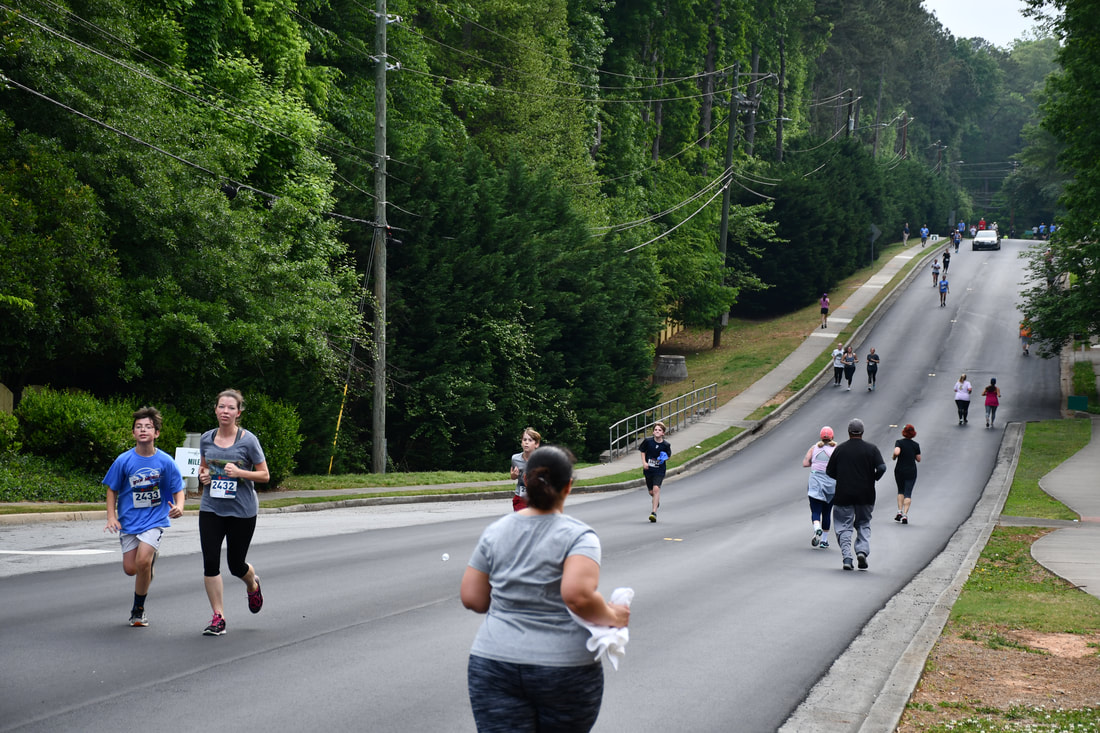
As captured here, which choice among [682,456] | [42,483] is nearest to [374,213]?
[682,456]

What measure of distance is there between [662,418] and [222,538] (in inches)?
1374

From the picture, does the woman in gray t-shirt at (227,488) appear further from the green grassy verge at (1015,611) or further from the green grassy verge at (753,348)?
the green grassy verge at (753,348)

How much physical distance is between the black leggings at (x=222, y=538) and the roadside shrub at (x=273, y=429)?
1511 centimetres

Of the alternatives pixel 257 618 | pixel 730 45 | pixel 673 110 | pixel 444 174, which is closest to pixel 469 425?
pixel 444 174

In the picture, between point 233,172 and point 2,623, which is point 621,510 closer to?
point 233,172

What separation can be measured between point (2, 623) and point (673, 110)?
216 feet

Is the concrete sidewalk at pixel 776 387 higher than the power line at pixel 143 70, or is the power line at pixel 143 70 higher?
the power line at pixel 143 70

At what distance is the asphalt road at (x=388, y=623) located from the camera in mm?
7332

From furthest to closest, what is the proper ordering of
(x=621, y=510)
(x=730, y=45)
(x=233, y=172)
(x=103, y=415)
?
(x=730, y=45), (x=233, y=172), (x=621, y=510), (x=103, y=415)

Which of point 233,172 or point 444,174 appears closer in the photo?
point 233,172

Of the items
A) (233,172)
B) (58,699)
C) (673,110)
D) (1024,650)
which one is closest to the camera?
(58,699)

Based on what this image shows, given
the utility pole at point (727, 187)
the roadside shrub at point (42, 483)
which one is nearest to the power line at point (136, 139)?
the roadside shrub at point (42, 483)

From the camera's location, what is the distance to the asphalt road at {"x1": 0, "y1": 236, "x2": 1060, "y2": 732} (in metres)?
7.33

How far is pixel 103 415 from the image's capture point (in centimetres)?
2044
